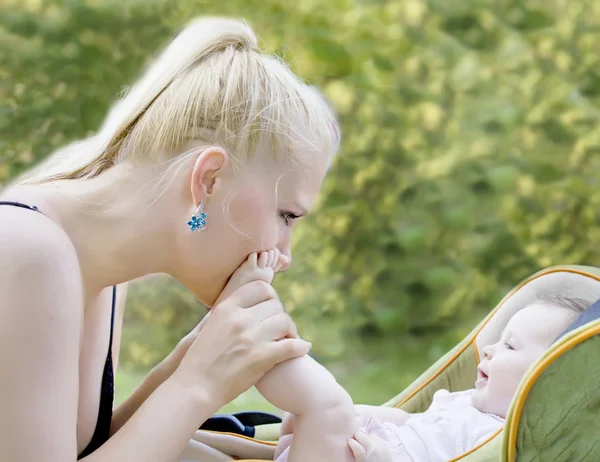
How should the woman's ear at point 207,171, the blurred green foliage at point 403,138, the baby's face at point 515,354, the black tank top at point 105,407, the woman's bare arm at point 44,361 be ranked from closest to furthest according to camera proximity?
the woman's bare arm at point 44,361, the woman's ear at point 207,171, the black tank top at point 105,407, the baby's face at point 515,354, the blurred green foliage at point 403,138

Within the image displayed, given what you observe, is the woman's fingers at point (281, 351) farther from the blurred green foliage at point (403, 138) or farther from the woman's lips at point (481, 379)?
the blurred green foliage at point (403, 138)

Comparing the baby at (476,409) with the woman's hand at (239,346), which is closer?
the woman's hand at (239,346)

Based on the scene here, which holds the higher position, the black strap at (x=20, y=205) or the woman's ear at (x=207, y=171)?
the woman's ear at (x=207, y=171)

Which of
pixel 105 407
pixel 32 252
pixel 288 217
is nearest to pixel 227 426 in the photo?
pixel 105 407

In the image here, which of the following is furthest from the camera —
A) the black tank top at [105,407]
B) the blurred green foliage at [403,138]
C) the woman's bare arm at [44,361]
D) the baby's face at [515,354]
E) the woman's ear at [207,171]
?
the blurred green foliage at [403,138]

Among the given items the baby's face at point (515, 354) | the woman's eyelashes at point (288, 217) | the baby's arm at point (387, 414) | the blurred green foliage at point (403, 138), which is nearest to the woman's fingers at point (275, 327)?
the woman's eyelashes at point (288, 217)

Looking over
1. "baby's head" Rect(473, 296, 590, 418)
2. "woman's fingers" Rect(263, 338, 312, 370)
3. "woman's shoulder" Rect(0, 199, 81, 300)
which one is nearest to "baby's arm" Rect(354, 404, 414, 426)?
"baby's head" Rect(473, 296, 590, 418)

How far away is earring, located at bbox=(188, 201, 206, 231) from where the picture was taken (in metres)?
1.12

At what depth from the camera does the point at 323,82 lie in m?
3.30

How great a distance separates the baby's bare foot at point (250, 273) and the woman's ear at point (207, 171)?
0.40ft

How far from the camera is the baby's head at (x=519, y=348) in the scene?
1.43m

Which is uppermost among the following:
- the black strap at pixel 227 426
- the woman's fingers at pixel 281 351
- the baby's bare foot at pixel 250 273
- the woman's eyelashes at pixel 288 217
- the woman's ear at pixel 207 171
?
the woman's ear at pixel 207 171

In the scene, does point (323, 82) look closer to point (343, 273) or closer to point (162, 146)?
point (343, 273)

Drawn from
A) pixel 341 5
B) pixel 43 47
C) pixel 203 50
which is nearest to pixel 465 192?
pixel 341 5
